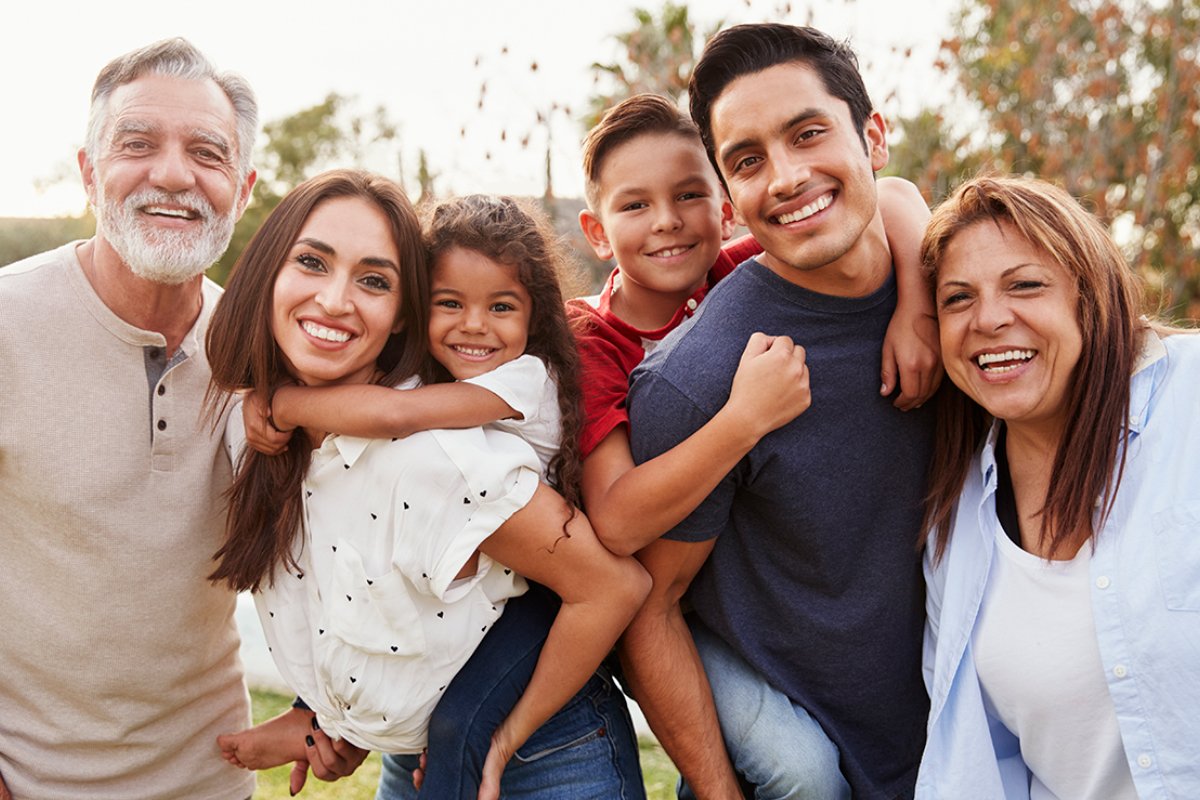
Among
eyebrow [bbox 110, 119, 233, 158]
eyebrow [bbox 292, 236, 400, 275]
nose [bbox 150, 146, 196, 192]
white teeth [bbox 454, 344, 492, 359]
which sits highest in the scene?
eyebrow [bbox 110, 119, 233, 158]

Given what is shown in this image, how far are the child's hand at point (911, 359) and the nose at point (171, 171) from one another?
80.7 inches

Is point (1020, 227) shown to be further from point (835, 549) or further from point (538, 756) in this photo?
point (538, 756)

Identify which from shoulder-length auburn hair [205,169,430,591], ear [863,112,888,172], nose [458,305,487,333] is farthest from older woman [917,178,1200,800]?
shoulder-length auburn hair [205,169,430,591]

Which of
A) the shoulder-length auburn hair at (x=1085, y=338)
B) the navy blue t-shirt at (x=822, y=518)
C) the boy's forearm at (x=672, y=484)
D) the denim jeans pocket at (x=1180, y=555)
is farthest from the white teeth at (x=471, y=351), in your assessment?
the denim jeans pocket at (x=1180, y=555)

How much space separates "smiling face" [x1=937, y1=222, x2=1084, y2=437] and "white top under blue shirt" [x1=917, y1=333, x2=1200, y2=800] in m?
0.19

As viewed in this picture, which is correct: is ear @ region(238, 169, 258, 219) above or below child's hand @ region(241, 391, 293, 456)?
above

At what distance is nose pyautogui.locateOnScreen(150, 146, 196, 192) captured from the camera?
3.09 metres

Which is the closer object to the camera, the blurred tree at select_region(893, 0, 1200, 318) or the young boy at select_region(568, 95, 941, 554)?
the young boy at select_region(568, 95, 941, 554)

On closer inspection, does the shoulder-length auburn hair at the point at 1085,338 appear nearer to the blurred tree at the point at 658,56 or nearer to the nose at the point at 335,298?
the nose at the point at 335,298

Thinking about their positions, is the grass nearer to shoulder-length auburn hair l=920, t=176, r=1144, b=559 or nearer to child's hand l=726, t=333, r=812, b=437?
child's hand l=726, t=333, r=812, b=437

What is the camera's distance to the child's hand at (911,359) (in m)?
2.60

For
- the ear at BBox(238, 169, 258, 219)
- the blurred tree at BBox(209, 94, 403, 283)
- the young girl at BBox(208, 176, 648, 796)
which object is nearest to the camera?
the young girl at BBox(208, 176, 648, 796)

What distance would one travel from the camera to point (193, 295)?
10.6 ft

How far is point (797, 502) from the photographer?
2648 millimetres
